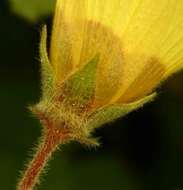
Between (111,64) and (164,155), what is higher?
(111,64)

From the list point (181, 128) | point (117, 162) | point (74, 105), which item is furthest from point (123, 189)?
point (74, 105)

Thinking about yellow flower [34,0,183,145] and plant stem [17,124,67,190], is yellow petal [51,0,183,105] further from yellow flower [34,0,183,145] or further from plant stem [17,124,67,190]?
plant stem [17,124,67,190]

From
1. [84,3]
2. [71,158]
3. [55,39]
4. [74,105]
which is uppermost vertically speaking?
[84,3]

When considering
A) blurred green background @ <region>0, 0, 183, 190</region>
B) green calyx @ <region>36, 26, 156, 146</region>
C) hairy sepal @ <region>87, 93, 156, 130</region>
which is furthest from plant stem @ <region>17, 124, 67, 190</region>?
blurred green background @ <region>0, 0, 183, 190</region>

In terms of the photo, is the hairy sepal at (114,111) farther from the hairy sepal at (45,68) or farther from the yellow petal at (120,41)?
the hairy sepal at (45,68)

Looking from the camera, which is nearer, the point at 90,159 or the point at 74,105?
the point at 74,105

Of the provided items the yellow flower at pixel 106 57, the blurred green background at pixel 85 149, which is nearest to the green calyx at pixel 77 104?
the yellow flower at pixel 106 57

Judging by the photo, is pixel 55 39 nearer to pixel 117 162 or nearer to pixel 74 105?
pixel 74 105
